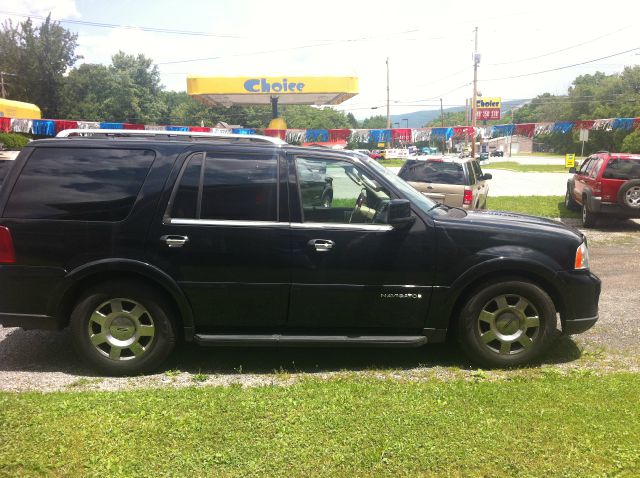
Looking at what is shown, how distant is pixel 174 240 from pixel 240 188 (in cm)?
66

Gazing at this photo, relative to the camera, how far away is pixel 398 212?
161 inches

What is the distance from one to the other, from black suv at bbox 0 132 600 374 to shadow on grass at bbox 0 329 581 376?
31cm

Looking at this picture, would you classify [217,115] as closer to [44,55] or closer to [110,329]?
[44,55]

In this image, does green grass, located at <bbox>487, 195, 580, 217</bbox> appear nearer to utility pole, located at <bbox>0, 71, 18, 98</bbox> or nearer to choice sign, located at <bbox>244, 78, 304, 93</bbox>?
choice sign, located at <bbox>244, 78, 304, 93</bbox>

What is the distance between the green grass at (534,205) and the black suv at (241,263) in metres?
10.3

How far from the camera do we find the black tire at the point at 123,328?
163 inches

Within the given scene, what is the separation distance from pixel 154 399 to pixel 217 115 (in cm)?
10053

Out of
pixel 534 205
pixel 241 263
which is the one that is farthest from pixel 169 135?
pixel 534 205

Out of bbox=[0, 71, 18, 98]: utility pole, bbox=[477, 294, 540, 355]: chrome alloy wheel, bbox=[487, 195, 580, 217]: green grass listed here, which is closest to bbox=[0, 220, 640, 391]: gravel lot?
bbox=[477, 294, 540, 355]: chrome alloy wheel

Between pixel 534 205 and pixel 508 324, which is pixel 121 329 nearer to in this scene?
pixel 508 324

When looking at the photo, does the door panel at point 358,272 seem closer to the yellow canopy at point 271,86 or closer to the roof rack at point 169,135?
the roof rack at point 169,135

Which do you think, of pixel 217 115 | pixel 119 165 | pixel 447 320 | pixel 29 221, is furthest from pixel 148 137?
pixel 217 115

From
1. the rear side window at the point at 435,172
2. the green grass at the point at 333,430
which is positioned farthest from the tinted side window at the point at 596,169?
the green grass at the point at 333,430

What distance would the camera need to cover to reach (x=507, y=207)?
15.2m
